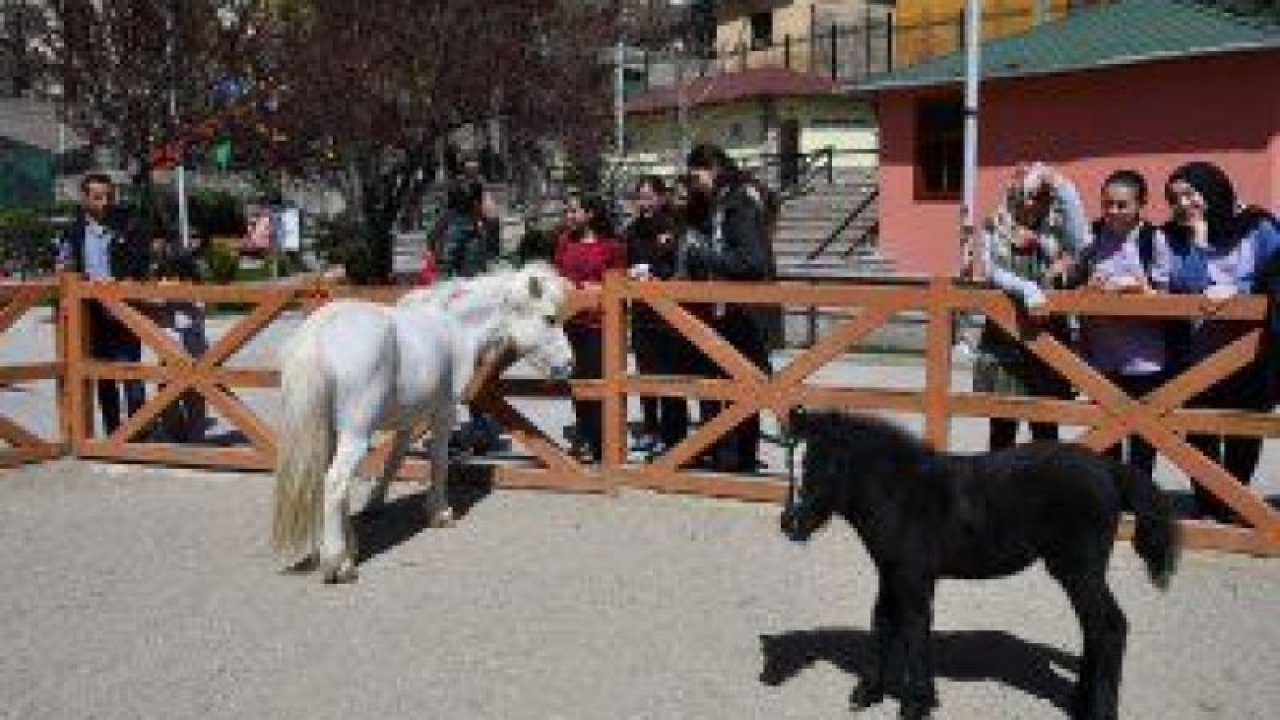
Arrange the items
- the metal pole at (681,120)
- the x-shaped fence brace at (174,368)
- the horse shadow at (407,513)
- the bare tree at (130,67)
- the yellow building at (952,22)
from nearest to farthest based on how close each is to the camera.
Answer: the horse shadow at (407,513) → the x-shaped fence brace at (174,368) → the bare tree at (130,67) → the yellow building at (952,22) → the metal pole at (681,120)

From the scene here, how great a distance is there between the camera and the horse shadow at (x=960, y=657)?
5.44 m

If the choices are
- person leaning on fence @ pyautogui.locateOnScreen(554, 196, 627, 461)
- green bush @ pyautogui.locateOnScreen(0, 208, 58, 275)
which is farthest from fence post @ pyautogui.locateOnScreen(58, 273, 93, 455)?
green bush @ pyautogui.locateOnScreen(0, 208, 58, 275)

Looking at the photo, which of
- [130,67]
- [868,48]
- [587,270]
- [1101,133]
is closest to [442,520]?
[587,270]

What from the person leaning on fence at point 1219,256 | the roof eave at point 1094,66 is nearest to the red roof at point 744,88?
the roof eave at point 1094,66

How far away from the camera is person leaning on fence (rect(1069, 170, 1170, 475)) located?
7180 millimetres

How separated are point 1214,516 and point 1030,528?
3.17 m

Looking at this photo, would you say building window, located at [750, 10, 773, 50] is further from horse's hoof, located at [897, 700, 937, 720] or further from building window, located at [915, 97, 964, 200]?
horse's hoof, located at [897, 700, 937, 720]

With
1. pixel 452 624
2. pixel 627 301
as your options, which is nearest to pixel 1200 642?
pixel 452 624

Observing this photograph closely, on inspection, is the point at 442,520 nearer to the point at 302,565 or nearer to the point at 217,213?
the point at 302,565

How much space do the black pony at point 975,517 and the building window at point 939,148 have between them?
1880 cm

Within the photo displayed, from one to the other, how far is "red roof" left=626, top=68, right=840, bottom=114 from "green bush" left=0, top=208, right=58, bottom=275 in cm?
1690

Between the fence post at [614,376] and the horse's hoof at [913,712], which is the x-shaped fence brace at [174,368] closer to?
the fence post at [614,376]

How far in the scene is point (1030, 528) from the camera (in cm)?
483

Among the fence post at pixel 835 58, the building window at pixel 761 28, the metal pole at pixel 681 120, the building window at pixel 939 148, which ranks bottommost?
the building window at pixel 939 148
